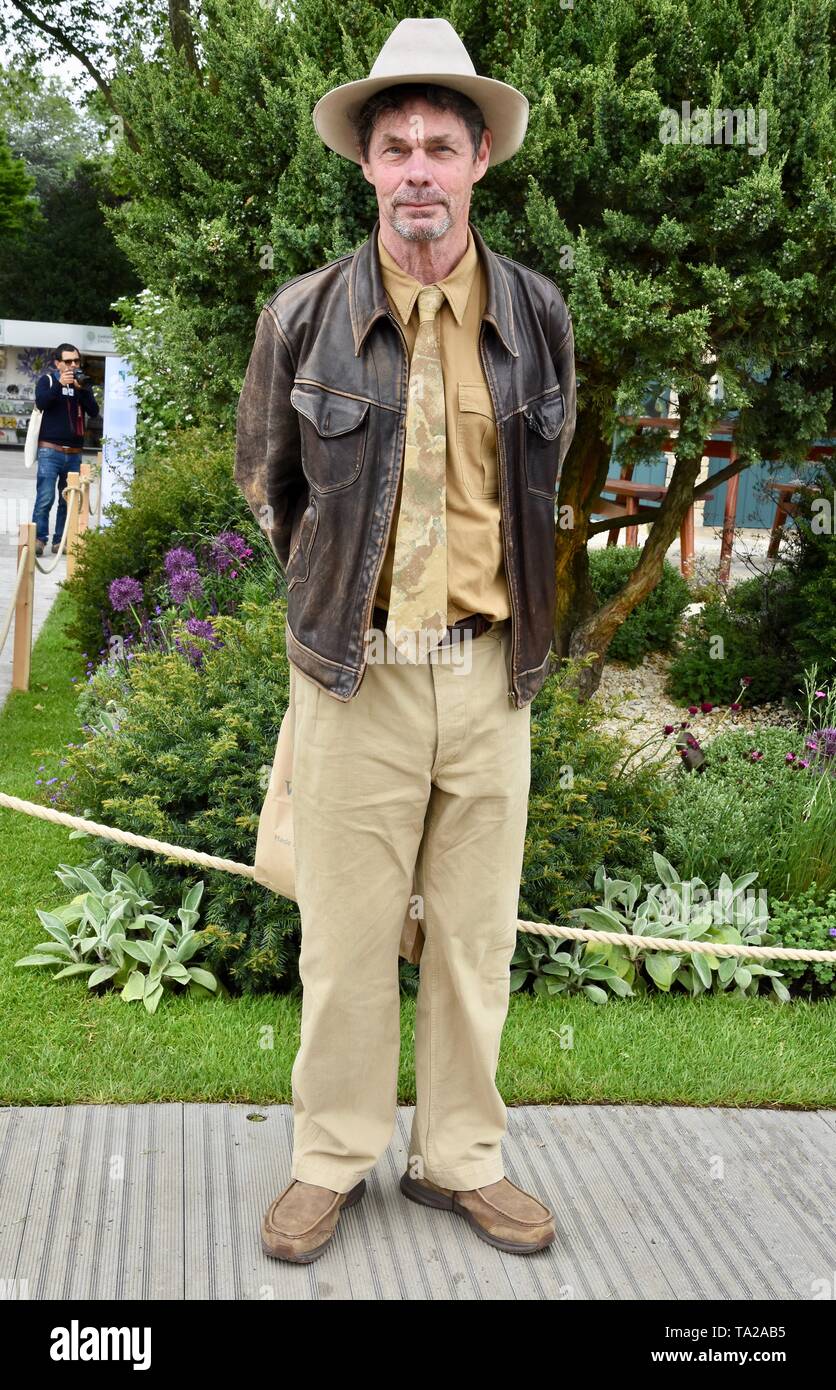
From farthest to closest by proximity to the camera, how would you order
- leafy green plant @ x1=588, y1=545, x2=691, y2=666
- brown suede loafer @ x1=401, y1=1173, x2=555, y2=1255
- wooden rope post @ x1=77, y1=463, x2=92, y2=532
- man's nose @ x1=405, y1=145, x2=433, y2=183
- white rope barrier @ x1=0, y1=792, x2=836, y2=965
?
wooden rope post @ x1=77, y1=463, x2=92, y2=532 → leafy green plant @ x1=588, y1=545, x2=691, y2=666 → white rope barrier @ x1=0, y1=792, x2=836, y2=965 → brown suede loafer @ x1=401, y1=1173, x2=555, y2=1255 → man's nose @ x1=405, y1=145, x2=433, y2=183

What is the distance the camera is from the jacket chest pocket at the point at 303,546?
9.14 ft

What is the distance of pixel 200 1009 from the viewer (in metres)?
4.06

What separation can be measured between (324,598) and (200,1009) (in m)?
1.81

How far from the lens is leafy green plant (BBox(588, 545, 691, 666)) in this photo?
316 inches


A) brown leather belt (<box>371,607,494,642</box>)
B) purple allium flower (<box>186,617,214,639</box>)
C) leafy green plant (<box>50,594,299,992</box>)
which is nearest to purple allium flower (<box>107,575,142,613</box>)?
purple allium flower (<box>186,617,214,639</box>)

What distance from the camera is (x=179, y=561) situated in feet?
23.2

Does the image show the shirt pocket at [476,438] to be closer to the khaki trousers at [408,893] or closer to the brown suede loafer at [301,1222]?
the khaki trousers at [408,893]

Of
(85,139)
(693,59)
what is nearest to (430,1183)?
(693,59)

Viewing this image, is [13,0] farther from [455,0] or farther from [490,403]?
[490,403]

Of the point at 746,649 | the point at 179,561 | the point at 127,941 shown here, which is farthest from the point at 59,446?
the point at 127,941

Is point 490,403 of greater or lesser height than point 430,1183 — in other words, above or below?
above

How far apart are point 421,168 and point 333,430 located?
54 centimetres

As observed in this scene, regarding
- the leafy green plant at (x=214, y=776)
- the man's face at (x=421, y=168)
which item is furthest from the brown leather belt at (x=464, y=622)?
the leafy green plant at (x=214, y=776)

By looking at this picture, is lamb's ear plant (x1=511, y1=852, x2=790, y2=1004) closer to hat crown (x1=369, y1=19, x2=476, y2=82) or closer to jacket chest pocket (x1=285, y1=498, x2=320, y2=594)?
jacket chest pocket (x1=285, y1=498, x2=320, y2=594)
